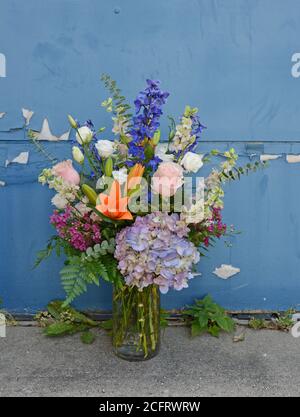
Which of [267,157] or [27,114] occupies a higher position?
[27,114]

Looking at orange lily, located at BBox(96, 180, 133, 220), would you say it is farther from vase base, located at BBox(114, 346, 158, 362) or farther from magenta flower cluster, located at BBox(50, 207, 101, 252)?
vase base, located at BBox(114, 346, 158, 362)

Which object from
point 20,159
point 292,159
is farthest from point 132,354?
point 292,159

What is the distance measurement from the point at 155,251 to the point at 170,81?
1.02m

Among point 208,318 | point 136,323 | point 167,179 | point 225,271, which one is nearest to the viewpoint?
point 167,179

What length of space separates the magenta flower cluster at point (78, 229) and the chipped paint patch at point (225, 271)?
864 millimetres

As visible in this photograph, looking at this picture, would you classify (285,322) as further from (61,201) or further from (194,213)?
(61,201)

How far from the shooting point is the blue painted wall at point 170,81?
2229mm

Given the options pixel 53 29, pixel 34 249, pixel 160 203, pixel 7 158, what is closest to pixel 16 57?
pixel 53 29

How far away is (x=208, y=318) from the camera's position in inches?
87.9

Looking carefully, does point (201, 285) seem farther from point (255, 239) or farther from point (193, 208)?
point (193, 208)

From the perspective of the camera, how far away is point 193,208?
1659 mm

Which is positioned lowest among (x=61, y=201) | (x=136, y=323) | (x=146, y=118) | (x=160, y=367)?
(x=160, y=367)

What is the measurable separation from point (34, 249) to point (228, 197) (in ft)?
3.51

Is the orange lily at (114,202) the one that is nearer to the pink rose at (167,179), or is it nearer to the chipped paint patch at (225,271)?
the pink rose at (167,179)
